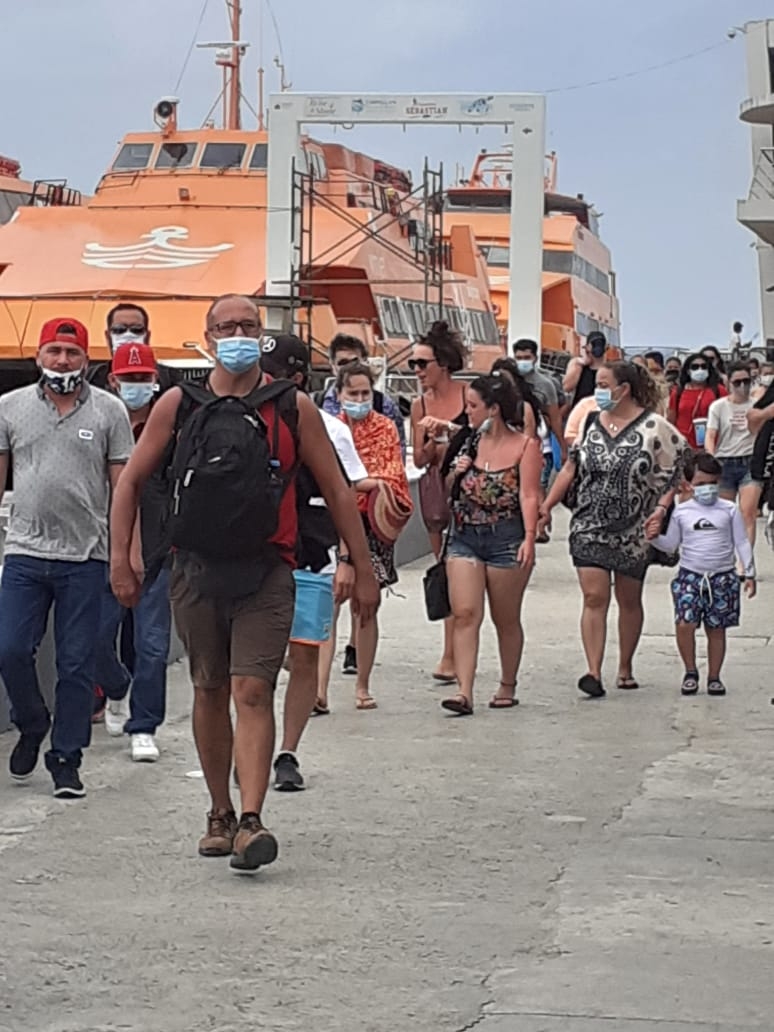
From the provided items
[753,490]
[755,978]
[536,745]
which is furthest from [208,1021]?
[753,490]

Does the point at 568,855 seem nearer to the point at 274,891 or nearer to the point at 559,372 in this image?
the point at 274,891

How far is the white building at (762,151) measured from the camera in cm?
6175

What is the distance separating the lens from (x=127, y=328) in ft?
29.9

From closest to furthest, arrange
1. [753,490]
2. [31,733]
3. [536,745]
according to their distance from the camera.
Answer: [31,733] → [536,745] → [753,490]

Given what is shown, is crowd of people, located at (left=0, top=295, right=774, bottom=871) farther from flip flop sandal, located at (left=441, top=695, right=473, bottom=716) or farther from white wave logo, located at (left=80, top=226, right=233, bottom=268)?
white wave logo, located at (left=80, top=226, right=233, bottom=268)

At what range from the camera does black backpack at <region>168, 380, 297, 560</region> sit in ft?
21.6

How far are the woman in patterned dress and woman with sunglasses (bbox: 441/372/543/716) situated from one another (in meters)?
0.36

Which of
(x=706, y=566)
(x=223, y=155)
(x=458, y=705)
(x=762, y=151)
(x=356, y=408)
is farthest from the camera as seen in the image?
(x=762, y=151)

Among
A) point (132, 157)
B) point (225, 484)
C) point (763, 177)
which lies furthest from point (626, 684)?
point (763, 177)

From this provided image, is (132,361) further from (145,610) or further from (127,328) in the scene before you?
(145,610)

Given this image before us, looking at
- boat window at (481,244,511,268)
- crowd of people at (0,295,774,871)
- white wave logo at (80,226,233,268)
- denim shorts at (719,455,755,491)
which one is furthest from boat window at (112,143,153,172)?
crowd of people at (0,295,774,871)

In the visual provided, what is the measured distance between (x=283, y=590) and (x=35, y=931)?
57.5 inches

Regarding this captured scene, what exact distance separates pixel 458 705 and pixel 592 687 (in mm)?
957

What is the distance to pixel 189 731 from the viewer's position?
959 cm
